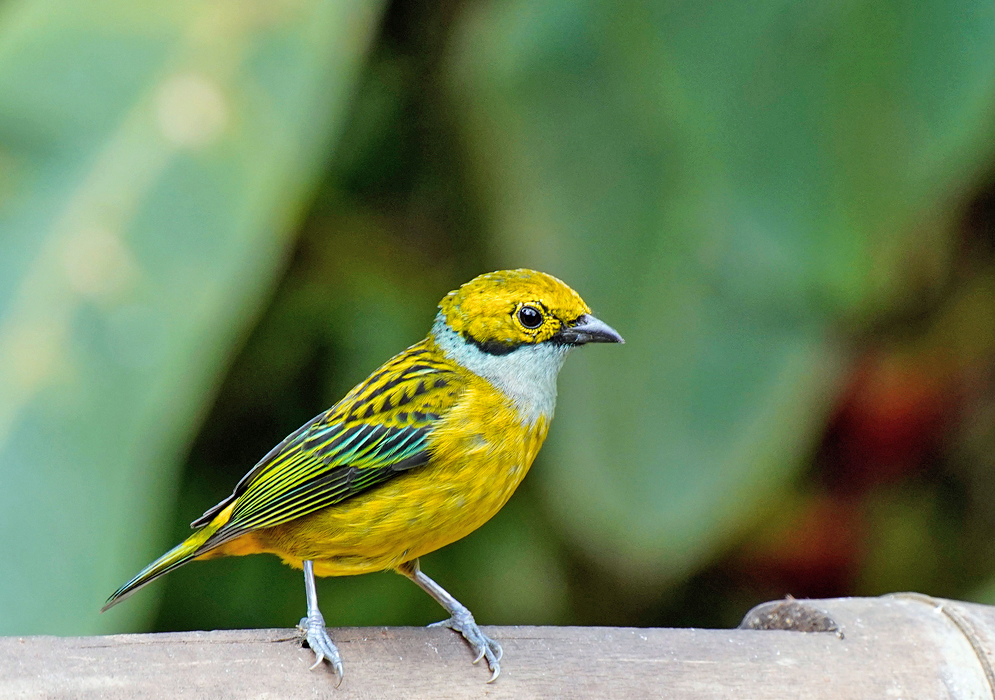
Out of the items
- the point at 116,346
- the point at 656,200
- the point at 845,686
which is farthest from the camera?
the point at 656,200

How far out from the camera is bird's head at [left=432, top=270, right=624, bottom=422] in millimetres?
2746

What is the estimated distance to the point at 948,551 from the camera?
440cm

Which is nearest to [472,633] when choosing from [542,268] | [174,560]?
[174,560]

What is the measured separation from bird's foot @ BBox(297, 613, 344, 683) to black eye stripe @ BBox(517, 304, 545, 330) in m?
0.83

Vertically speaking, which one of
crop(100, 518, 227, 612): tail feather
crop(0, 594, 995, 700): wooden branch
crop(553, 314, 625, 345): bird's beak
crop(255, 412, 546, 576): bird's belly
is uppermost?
crop(553, 314, 625, 345): bird's beak

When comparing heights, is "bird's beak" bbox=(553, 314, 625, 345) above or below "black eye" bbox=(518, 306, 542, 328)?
below

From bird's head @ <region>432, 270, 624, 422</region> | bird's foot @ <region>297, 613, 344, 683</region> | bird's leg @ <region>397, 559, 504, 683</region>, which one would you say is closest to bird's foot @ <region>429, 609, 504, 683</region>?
bird's leg @ <region>397, 559, 504, 683</region>

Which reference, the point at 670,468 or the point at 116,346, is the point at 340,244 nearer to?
the point at 116,346

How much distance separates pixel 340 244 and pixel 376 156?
37 cm

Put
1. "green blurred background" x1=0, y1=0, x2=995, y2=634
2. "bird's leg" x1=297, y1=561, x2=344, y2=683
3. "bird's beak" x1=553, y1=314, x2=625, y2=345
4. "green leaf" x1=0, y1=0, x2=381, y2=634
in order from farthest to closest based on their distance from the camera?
"green blurred background" x1=0, y1=0, x2=995, y2=634 < "green leaf" x1=0, y1=0, x2=381, y2=634 < "bird's beak" x1=553, y1=314, x2=625, y2=345 < "bird's leg" x1=297, y1=561, x2=344, y2=683

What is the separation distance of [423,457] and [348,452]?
0.61 feet

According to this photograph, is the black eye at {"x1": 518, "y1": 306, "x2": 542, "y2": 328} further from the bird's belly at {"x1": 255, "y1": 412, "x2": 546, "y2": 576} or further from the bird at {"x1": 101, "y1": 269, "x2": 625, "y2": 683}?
the bird's belly at {"x1": 255, "y1": 412, "x2": 546, "y2": 576}

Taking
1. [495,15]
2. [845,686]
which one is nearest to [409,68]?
[495,15]

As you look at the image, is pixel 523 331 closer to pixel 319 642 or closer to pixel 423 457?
pixel 423 457
